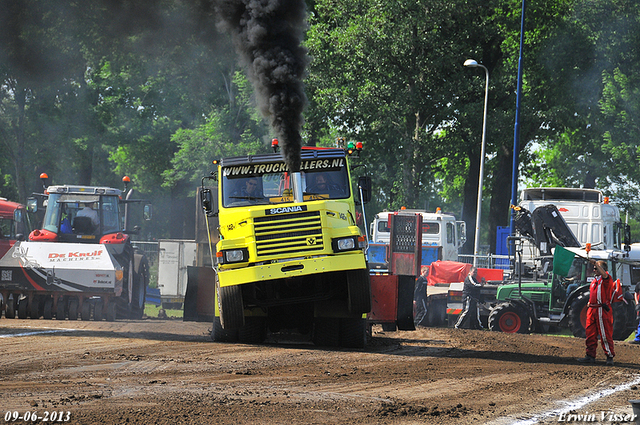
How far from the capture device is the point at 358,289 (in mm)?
11453

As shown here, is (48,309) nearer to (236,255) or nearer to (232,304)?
(232,304)

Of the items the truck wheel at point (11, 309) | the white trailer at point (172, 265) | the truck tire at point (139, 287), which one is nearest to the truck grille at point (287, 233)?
the truck wheel at point (11, 309)

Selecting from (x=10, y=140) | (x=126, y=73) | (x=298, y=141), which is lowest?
(x=298, y=141)

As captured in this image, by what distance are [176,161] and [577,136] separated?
20.8m

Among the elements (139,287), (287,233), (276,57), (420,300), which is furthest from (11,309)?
(420,300)

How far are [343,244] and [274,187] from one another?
1.78 metres

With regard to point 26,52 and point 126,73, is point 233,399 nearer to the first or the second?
point 26,52

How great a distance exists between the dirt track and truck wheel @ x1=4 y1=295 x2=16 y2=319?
3205 mm

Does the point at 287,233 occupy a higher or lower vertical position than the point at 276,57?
lower

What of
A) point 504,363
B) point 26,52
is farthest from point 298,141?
point 26,52

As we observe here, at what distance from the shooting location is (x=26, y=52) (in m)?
21.8

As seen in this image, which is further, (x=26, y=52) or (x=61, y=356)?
→ (x=26, y=52)

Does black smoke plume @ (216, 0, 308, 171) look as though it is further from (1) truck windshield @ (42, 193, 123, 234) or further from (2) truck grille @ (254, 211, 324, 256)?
(1) truck windshield @ (42, 193, 123, 234)

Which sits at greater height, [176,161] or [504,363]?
[176,161]
